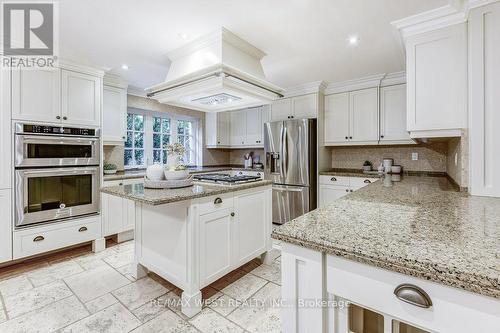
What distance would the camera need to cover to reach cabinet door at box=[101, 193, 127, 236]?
9.87 ft

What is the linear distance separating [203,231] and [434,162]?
11.3ft

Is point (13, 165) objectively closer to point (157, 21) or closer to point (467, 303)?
point (157, 21)

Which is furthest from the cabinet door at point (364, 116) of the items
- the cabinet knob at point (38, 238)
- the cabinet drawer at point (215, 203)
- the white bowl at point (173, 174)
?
the cabinet knob at point (38, 238)

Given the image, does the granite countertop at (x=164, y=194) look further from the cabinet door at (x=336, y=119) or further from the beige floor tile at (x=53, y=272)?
the cabinet door at (x=336, y=119)

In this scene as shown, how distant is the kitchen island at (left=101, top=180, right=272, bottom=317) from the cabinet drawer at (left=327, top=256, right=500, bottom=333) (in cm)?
111

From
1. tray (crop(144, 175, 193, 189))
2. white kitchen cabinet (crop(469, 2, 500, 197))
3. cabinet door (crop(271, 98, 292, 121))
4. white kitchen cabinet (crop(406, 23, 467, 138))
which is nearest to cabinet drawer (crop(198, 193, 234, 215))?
tray (crop(144, 175, 193, 189))

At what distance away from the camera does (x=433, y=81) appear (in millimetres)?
1866

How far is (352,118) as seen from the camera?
374cm

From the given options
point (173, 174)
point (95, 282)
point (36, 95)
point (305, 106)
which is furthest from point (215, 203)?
point (305, 106)

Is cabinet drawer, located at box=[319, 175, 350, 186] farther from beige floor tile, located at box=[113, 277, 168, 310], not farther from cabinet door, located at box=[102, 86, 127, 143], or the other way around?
cabinet door, located at box=[102, 86, 127, 143]

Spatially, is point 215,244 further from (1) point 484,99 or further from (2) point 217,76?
(1) point 484,99

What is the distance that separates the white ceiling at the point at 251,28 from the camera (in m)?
1.81

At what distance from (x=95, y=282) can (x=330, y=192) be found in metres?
3.15

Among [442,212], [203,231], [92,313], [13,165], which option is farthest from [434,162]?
[13,165]
